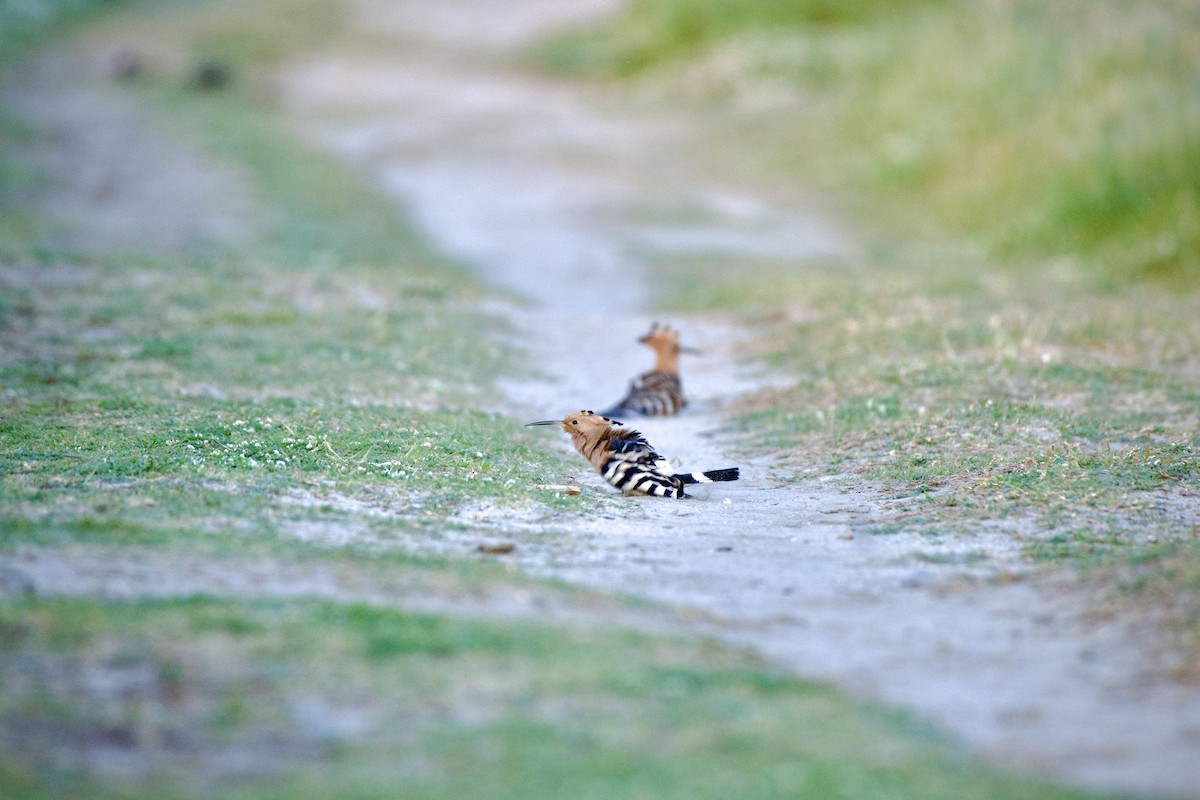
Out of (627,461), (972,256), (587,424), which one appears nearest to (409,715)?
(627,461)

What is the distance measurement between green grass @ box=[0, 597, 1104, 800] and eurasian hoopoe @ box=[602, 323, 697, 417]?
4971 millimetres

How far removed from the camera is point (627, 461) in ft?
26.8

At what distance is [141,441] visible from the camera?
8070 mm

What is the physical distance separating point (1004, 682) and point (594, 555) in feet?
6.97

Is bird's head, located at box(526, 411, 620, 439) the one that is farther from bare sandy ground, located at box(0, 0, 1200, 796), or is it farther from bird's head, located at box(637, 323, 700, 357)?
bird's head, located at box(637, 323, 700, 357)

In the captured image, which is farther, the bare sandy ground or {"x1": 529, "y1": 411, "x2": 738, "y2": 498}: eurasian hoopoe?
{"x1": 529, "y1": 411, "x2": 738, "y2": 498}: eurasian hoopoe

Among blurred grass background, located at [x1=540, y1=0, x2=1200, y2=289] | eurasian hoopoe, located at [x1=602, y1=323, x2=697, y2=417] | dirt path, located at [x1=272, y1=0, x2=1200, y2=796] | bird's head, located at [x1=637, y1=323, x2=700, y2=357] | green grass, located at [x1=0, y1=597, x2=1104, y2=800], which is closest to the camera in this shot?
green grass, located at [x1=0, y1=597, x2=1104, y2=800]

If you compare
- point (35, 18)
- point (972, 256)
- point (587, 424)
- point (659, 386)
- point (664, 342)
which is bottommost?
point (587, 424)

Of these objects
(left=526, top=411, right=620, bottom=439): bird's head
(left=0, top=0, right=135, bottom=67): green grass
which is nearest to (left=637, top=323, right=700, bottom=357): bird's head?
(left=526, top=411, right=620, bottom=439): bird's head

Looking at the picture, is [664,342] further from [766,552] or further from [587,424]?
[766,552]

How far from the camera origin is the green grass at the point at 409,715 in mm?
4227

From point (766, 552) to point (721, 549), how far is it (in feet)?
0.70

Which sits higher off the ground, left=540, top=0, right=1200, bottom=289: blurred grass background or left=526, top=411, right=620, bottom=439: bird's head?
left=540, top=0, right=1200, bottom=289: blurred grass background

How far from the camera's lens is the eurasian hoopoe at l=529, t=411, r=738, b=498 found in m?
8.02
